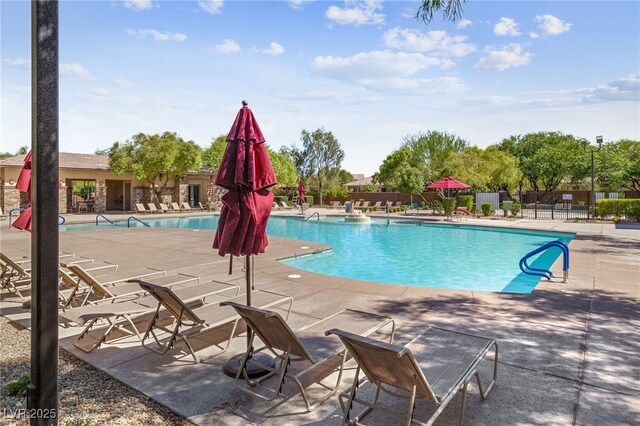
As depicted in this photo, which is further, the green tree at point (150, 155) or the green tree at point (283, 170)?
the green tree at point (283, 170)

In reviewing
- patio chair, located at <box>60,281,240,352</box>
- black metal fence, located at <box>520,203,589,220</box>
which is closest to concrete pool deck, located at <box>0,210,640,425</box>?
patio chair, located at <box>60,281,240,352</box>

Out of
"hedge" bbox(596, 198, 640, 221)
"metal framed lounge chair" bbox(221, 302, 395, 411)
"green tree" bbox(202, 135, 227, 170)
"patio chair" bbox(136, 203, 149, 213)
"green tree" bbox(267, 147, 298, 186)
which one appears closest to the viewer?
"metal framed lounge chair" bbox(221, 302, 395, 411)

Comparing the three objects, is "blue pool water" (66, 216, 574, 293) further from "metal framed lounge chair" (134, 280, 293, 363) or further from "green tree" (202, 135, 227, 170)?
"green tree" (202, 135, 227, 170)

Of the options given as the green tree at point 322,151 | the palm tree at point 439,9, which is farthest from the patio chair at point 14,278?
the green tree at point 322,151

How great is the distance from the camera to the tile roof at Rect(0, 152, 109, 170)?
27453mm

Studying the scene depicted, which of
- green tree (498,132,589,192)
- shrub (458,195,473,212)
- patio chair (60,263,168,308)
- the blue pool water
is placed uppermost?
green tree (498,132,589,192)

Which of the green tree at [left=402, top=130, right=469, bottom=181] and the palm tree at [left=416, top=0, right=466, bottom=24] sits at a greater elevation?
the green tree at [left=402, top=130, right=469, bottom=181]

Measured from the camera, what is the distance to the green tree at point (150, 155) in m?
27.9

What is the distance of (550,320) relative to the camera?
5.53m

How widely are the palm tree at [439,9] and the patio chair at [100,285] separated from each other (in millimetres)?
5658

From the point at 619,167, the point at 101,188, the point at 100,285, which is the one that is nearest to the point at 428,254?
the point at 100,285

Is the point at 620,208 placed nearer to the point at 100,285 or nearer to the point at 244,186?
the point at 244,186

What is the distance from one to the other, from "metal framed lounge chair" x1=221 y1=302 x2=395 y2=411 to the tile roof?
91.1ft

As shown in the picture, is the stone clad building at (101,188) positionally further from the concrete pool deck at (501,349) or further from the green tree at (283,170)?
the concrete pool deck at (501,349)
